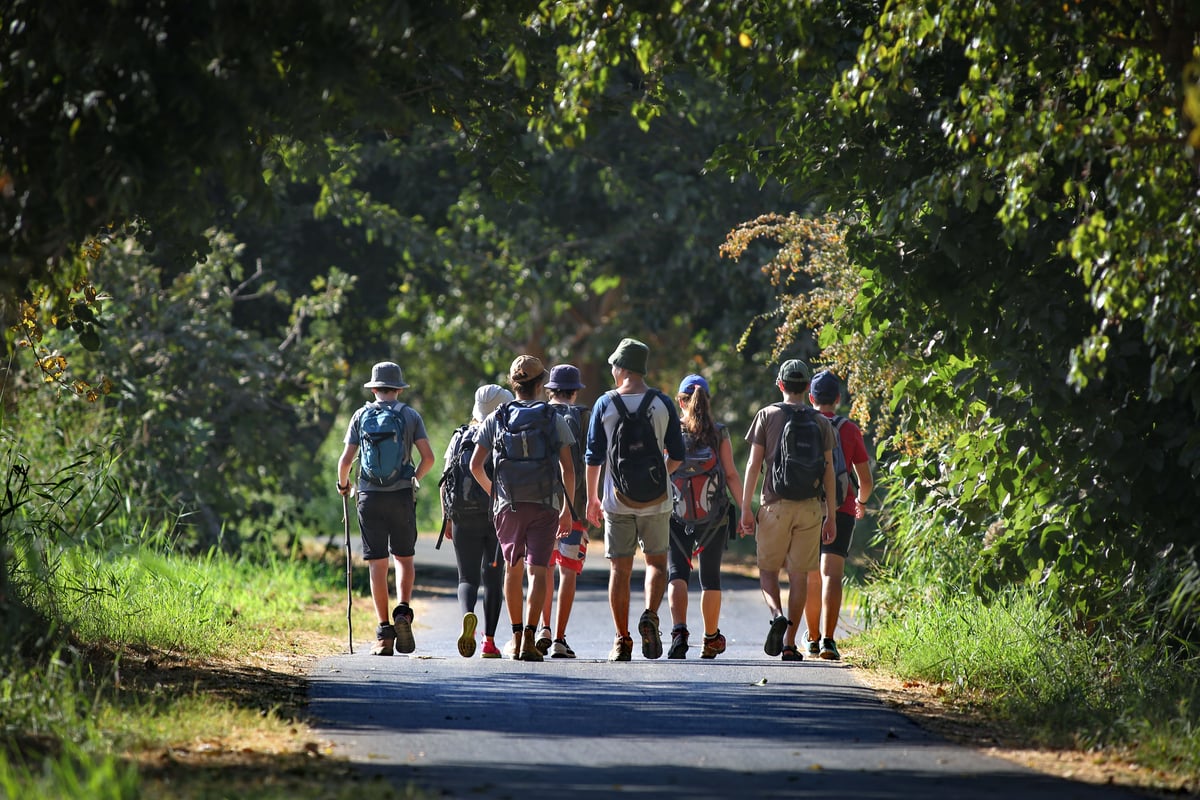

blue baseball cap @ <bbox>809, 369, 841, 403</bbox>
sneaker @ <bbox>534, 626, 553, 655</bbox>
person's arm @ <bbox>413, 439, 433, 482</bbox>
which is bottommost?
sneaker @ <bbox>534, 626, 553, 655</bbox>

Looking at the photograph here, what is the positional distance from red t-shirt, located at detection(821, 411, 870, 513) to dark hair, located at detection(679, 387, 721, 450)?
2.49 ft

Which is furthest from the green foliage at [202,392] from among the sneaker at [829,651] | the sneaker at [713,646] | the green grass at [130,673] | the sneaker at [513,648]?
the sneaker at [829,651]

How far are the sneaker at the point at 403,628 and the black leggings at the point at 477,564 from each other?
0.35 meters

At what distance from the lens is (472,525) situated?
10.8 m

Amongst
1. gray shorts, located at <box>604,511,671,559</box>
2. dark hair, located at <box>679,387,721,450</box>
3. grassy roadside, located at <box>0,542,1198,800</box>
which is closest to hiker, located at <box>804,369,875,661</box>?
grassy roadside, located at <box>0,542,1198,800</box>

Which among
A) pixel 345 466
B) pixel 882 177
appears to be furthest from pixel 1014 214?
pixel 345 466

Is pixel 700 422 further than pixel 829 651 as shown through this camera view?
No

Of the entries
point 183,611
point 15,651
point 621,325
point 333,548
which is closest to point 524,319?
point 621,325

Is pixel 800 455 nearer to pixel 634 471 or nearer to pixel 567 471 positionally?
pixel 634 471

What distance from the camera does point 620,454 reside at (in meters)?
10.2

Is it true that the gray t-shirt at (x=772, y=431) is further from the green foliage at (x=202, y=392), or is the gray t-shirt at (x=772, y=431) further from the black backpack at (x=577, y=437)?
the green foliage at (x=202, y=392)

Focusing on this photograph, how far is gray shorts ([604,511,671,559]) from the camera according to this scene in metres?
10.3

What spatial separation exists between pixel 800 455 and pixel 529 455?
1.74 meters

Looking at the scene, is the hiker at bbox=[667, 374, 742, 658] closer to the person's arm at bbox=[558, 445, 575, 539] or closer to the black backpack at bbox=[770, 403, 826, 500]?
the black backpack at bbox=[770, 403, 826, 500]
